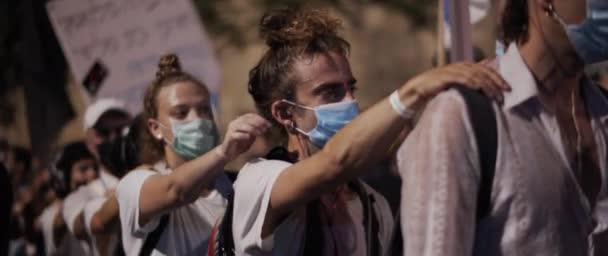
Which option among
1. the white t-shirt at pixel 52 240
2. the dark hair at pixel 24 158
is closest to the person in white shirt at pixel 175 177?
the white t-shirt at pixel 52 240

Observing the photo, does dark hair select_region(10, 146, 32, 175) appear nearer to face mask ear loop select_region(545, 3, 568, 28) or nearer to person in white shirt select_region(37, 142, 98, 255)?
person in white shirt select_region(37, 142, 98, 255)

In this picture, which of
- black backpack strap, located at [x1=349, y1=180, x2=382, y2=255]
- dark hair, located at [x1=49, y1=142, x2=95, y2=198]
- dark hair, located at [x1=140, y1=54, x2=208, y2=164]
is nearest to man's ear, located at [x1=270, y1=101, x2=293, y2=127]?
black backpack strap, located at [x1=349, y1=180, x2=382, y2=255]

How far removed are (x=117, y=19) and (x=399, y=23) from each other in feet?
53.9

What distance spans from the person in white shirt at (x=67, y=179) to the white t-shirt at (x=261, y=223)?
198 inches

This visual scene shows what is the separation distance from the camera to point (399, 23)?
25234 mm

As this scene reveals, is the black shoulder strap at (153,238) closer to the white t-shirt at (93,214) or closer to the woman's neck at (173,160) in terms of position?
the woman's neck at (173,160)

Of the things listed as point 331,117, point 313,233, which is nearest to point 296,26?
point 331,117

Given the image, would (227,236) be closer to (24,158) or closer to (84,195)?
(84,195)

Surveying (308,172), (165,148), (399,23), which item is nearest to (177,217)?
(165,148)

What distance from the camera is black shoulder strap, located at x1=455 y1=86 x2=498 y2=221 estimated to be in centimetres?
324

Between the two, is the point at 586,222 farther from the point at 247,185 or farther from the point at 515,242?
the point at 247,185

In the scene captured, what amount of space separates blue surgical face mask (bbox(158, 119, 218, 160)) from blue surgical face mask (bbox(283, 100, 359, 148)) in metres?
1.39

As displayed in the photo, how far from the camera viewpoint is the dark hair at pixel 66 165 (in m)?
9.55

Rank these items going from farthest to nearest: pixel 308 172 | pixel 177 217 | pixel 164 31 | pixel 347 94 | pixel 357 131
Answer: pixel 164 31, pixel 177 217, pixel 347 94, pixel 308 172, pixel 357 131
